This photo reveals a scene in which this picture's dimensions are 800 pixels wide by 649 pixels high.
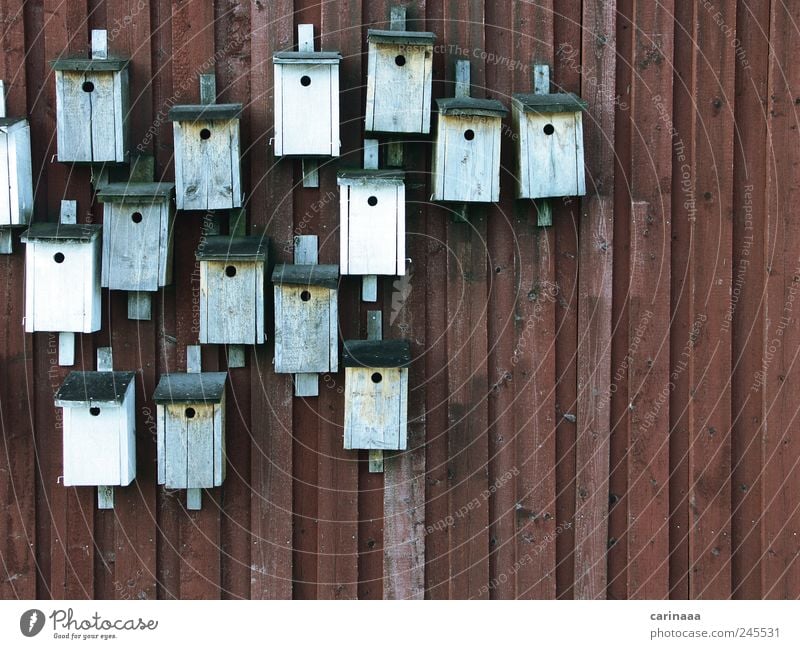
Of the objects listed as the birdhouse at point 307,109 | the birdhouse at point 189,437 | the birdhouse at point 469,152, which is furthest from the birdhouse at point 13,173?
the birdhouse at point 469,152

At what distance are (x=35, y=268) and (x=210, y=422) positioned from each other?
121 centimetres

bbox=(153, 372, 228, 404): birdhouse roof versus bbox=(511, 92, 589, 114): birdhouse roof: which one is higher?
bbox=(511, 92, 589, 114): birdhouse roof

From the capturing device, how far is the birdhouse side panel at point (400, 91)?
16.3 ft

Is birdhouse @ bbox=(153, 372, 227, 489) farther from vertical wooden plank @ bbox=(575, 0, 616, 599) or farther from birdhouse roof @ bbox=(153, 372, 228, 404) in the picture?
vertical wooden plank @ bbox=(575, 0, 616, 599)

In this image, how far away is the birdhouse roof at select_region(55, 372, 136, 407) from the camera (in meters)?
4.91

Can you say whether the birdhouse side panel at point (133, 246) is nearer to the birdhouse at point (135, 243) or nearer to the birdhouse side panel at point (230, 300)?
the birdhouse at point (135, 243)

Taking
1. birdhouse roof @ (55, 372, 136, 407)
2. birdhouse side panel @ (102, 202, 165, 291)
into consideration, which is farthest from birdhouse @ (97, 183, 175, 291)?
birdhouse roof @ (55, 372, 136, 407)

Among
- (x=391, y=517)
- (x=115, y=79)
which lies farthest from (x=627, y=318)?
(x=115, y=79)

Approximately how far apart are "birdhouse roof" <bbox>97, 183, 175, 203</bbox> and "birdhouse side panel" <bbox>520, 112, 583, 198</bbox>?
1879 mm

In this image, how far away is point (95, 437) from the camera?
16.3 feet

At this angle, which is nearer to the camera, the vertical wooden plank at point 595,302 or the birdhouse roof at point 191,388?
the birdhouse roof at point 191,388

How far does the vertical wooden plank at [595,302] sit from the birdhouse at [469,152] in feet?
2.06

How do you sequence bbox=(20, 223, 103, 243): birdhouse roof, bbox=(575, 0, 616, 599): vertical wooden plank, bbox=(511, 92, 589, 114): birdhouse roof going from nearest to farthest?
bbox=(20, 223, 103, 243): birdhouse roof < bbox=(511, 92, 589, 114): birdhouse roof < bbox=(575, 0, 616, 599): vertical wooden plank

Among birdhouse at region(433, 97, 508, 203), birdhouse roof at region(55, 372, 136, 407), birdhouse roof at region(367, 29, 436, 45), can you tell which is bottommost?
birdhouse roof at region(55, 372, 136, 407)
